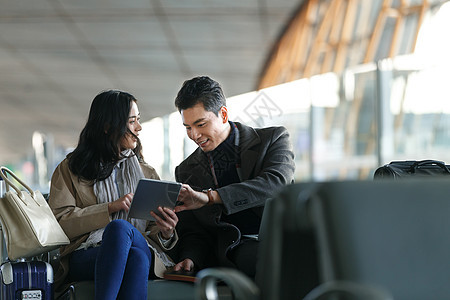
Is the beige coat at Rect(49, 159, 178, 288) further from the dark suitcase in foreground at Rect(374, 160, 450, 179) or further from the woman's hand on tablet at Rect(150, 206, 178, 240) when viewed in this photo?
the dark suitcase in foreground at Rect(374, 160, 450, 179)

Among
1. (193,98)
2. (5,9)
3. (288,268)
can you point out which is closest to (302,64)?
(5,9)

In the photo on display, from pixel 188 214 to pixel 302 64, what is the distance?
6504 millimetres

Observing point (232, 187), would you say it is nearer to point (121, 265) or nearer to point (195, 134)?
point (195, 134)

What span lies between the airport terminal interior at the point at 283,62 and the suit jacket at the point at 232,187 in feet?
2.38

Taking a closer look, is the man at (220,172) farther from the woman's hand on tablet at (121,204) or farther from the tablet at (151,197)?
the woman's hand on tablet at (121,204)

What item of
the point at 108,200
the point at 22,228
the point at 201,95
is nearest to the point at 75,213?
the point at 108,200

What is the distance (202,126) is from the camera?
2.90 m

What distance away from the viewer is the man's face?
9.48 feet

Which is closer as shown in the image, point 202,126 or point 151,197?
point 151,197

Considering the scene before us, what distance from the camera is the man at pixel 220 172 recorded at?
273 centimetres

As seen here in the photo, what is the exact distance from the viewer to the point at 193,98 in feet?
9.47

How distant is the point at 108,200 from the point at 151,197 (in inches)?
13.6

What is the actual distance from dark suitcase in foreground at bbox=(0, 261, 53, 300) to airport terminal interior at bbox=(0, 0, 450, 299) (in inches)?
46.9

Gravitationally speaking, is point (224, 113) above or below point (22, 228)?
above
